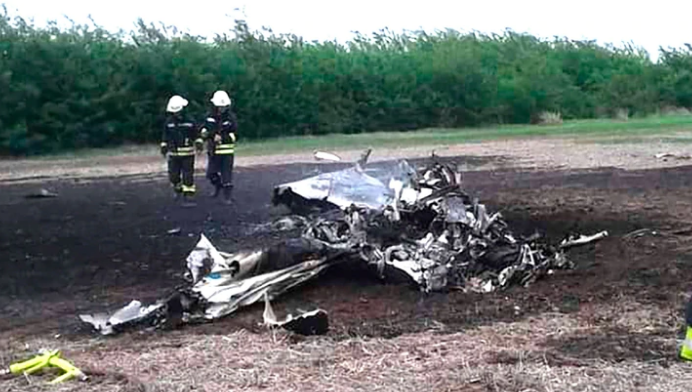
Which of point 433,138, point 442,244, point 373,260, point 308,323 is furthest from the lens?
point 433,138

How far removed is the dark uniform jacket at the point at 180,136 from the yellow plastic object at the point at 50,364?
→ 34.8 ft

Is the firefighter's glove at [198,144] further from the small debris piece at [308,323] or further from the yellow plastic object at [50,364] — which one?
the yellow plastic object at [50,364]

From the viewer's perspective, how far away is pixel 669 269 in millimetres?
9930

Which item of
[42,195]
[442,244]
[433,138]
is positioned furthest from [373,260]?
[433,138]

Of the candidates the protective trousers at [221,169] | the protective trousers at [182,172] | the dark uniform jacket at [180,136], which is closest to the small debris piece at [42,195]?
the protective trousers at [182,172]

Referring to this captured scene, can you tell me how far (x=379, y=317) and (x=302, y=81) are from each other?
118 feet

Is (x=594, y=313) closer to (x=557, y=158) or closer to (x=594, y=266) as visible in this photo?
(x=594, y=266)

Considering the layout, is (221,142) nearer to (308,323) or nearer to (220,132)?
(220,132)

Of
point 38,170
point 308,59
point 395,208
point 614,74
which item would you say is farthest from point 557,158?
point 614,74

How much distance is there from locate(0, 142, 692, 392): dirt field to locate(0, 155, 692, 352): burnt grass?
3 centimetres

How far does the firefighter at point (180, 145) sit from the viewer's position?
59.0ft

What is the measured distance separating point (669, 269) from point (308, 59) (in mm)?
36457

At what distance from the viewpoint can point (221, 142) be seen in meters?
17.8

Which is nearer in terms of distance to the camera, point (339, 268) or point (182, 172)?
point (339, 268)
